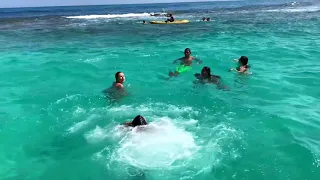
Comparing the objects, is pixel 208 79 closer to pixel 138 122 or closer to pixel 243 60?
pixel 243 60

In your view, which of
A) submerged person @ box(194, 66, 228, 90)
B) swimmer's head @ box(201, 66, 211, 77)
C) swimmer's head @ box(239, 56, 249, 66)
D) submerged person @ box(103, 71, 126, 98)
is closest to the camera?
submerged person @ box(103, 71, 126, 98)

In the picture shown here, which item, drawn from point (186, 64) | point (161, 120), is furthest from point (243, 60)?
point (161, 120)

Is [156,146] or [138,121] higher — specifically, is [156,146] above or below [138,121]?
below

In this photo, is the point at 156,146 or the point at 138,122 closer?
the point at 156,146

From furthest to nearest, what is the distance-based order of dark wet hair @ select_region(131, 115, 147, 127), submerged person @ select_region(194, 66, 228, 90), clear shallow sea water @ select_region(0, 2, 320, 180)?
submerged person @ select_region(194, 66, 228, 90), dark wet hair @ select_region(131, 115, 147, 127), clear shallow sea water @ select_region(0, 2, 320, 180)

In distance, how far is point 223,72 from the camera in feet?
43.2

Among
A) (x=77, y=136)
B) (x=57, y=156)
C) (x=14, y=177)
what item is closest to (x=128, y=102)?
(x=77, y=136)

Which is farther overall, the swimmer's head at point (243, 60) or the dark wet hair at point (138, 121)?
the swimmer's head at point (243, 60)

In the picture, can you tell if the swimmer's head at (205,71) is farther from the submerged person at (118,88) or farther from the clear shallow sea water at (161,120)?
the submerged person at (118,88)

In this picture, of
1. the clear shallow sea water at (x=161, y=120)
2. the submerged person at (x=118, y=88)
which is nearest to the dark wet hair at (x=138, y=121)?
the clear shallow sea water at (x=161, y=120)

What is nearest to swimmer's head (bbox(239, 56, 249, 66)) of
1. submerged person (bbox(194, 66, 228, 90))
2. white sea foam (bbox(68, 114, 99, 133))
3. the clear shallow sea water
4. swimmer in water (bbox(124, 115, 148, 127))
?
the clear shallow sea water

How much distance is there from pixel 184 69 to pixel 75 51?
8550mm

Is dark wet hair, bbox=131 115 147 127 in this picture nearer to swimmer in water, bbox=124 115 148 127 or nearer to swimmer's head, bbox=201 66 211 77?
swimmer in water, bbox=124 115 148 127

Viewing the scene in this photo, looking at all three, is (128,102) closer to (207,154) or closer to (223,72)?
(207,154)
